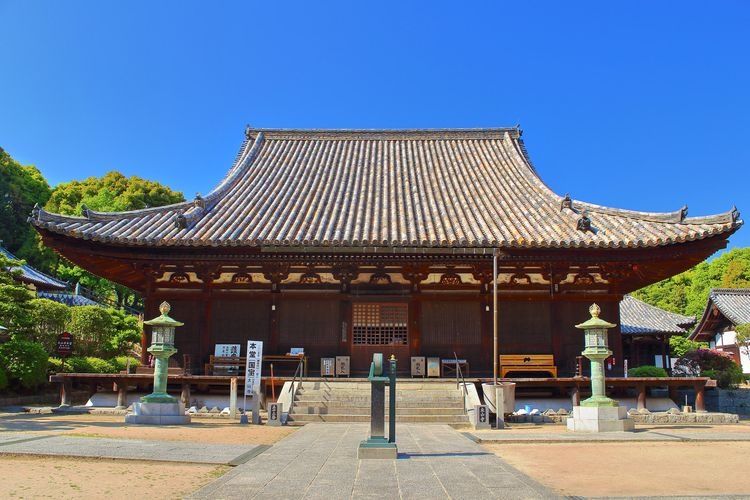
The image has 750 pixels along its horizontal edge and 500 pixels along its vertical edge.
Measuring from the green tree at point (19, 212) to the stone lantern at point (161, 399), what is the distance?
41.4m

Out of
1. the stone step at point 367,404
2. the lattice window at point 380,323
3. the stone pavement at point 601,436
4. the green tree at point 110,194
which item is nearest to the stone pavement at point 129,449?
the stone pavement at point 601,436

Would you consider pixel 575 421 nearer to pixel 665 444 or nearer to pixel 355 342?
pixel 665 444

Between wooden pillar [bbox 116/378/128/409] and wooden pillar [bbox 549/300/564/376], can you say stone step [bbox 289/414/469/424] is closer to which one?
wooden pillar [bbox 549/300/564/376]

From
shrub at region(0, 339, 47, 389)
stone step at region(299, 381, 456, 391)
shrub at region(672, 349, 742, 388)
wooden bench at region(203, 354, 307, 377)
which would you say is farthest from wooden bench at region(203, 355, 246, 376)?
shrub at region(672, 349, 742, 388)

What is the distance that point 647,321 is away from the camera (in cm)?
3472

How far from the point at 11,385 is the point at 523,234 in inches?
671

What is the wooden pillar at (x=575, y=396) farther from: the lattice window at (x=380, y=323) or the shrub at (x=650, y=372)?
the lattice window at (x=380, y=323)

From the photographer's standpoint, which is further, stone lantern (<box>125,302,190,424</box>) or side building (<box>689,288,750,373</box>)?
side building (<box>689,288,750,373</box>)

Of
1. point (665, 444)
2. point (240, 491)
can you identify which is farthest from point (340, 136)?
point (240, 491)

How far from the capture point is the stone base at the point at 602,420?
12.1 meters

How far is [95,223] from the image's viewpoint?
54.6 feet

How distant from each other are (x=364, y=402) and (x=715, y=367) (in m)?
11.9

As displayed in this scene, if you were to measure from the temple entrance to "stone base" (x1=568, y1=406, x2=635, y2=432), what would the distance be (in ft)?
19.2

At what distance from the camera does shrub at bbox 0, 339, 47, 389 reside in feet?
58.0
